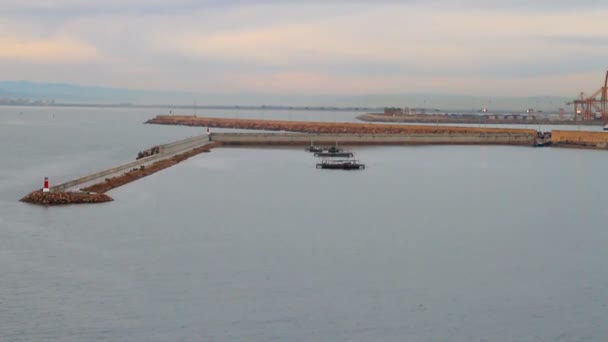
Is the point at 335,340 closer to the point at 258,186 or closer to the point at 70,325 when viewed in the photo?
the point at 70,325

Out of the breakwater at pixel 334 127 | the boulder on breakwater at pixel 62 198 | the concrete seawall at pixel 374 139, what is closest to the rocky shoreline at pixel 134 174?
the boulder on breakwater at pixel 62 198

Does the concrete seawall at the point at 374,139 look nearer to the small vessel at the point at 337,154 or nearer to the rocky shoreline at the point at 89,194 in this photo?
the small vessel at the point at 337,154

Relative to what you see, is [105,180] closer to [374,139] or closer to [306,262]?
[306,262]

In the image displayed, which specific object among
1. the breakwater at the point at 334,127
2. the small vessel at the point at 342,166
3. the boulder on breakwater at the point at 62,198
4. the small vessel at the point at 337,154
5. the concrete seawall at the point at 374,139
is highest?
the breakwater at the point at 334,127

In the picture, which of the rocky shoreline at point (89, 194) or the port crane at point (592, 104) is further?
the port crane at point (592, 104)

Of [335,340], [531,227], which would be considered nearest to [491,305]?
[335,340]

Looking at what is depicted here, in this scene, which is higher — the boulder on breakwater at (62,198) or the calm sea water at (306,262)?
the boulder on breakwater at (62,198)

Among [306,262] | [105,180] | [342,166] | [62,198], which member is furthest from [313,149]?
[306,262]
